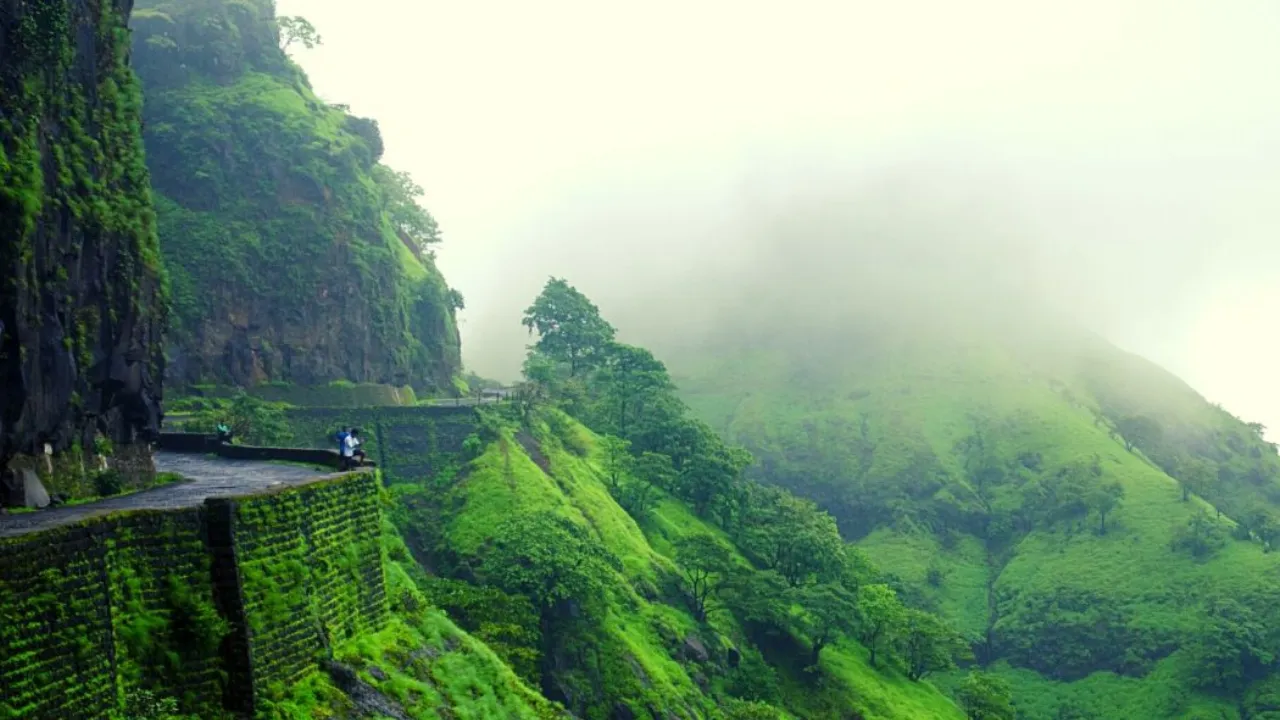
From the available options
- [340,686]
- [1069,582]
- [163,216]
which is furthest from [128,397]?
[1069,582]

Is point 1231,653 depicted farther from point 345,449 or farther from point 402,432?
point 345,449

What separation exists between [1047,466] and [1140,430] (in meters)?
39.0

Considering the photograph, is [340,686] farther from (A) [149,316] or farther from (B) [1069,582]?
(B) [1069,582]

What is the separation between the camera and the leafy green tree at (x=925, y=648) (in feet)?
276

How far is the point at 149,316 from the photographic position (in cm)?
3244

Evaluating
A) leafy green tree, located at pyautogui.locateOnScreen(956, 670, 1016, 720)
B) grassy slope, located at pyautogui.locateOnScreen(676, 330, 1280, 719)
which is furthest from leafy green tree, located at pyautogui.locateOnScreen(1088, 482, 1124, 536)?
leafy green tree, located at pyautogui.locateOnScreen(956, 670, 1016, 720)

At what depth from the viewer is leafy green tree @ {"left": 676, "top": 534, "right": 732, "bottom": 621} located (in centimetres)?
7162

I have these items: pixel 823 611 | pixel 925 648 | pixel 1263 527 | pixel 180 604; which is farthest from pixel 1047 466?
pixel 180 604

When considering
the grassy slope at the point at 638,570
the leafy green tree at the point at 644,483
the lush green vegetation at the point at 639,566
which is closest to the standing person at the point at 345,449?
the lush green vegetation at the point at 639,566

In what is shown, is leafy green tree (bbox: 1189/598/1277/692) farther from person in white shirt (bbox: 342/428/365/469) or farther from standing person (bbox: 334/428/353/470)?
standing person (bbox: 334/428/353/470)

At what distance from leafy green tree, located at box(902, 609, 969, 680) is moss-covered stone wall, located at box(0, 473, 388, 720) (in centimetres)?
6719

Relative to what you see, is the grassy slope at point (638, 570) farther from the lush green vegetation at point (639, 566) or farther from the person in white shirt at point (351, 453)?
the person in white shirt at point (351, 453)

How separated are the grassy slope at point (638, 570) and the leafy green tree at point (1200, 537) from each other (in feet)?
202

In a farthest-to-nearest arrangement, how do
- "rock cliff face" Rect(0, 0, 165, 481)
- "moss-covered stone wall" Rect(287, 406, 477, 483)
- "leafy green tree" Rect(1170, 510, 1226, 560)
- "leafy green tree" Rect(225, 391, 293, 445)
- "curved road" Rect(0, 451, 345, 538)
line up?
"leafy green tree" Rect(1170, 510, 1226, 560) → "moss-covered stone wall" Rect(287, 406, 477, 483) → "leafy green tree" Rect(225, 391, 293, 445) → "rock cliff face" Rect(0, 0, 165, 481) → "curved road" Rect(0, 451, 345, 538)
